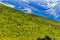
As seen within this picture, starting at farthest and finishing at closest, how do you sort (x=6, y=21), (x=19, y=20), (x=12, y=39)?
1. (x=19, y=20)
2. (x=6, y=21)
3. (x=12, y=39)

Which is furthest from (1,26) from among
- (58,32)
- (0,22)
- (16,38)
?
(58,32)

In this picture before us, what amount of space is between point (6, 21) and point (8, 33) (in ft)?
21.6

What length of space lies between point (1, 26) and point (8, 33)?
355cm

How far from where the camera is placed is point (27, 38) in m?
39.8

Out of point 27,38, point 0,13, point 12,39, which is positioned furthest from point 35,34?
point 0,13

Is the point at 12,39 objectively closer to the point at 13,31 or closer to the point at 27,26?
the point at 13,31

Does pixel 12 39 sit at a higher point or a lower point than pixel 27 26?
lower

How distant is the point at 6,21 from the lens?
154ft

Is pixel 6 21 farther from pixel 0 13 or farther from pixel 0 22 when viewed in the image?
pixel 0 13

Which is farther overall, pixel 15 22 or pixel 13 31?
pixel 15 22

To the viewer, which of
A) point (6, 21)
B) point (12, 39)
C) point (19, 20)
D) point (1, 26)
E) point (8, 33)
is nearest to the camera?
point (12, 39)

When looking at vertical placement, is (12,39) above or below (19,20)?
below

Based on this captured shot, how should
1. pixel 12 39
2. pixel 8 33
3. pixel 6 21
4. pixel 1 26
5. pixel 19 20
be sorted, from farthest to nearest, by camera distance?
pixel 19 20 < pixel 6 21 < pixel 1 26 < pixel 8 33 < pixel 12 39

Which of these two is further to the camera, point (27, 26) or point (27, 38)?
point (27, 26)
